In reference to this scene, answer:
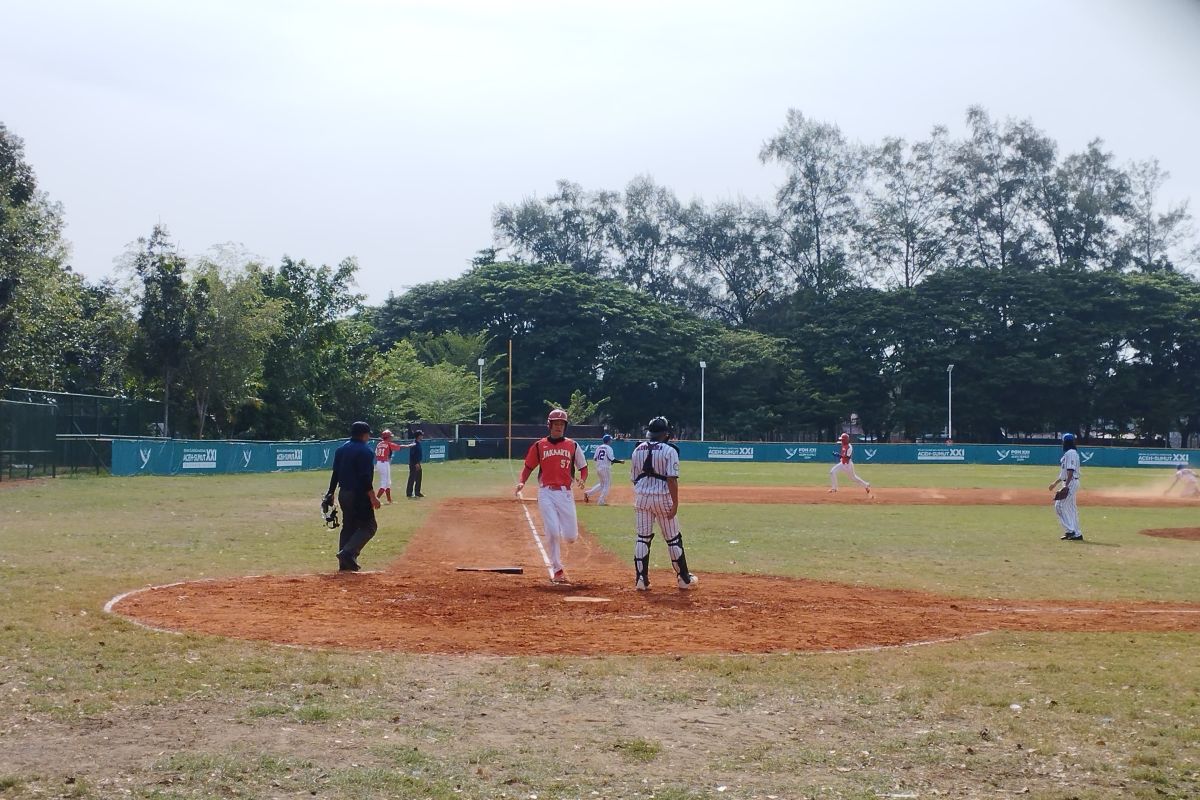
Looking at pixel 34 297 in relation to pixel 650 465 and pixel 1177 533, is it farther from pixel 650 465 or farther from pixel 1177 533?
pixel 1177 533

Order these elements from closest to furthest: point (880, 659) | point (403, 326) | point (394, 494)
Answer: point (880, 659) → point (394, 494) → point (403, 326)

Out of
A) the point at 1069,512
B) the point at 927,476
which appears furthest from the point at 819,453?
the point at 1069,512

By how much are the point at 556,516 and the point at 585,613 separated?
8.35 feet

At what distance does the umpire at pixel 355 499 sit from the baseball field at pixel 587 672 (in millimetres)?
439

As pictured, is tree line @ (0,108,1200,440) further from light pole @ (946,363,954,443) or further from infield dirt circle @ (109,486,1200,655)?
infield dirt circle @ (109,486,1200,655)

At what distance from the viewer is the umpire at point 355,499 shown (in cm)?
1552

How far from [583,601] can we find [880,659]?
4.18 metres

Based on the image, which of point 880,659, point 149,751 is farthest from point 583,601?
point 149,751

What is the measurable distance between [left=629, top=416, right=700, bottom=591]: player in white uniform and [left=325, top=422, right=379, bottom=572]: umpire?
3690 mm

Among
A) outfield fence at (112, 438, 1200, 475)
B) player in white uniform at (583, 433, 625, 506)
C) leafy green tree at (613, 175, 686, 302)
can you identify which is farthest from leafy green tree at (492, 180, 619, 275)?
player in white uniform at (583, 433, 625, 506)

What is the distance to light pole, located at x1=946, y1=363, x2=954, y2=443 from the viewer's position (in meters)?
87.9

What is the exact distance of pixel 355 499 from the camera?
15.6 m

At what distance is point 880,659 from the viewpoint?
9969 mm

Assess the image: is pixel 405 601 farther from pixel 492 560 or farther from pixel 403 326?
pixel 403 326
